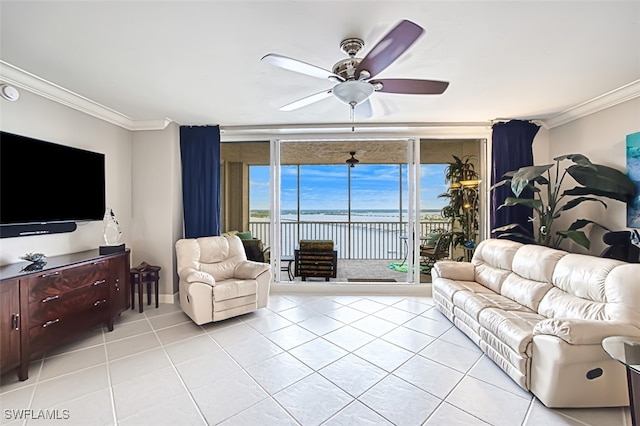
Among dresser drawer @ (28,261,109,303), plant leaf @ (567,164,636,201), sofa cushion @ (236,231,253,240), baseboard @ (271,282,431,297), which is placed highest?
plant leaf @ (567,164,636,201)

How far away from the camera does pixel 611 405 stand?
72.4 inches

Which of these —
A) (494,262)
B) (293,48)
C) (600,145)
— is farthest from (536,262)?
(293,48)

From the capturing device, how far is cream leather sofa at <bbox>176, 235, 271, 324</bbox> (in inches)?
121

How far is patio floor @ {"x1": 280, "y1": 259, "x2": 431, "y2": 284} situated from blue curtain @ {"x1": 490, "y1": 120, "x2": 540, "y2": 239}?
5.74 feet

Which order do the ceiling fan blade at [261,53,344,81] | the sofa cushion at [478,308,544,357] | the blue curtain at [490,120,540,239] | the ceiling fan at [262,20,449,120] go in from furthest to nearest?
the blue curtain at [490,120,540,239]
the sofa cushion at [478,308,544,357]
the ceiling fan blade at [261,53,344,81]
the ceiling fan at [262,20,449,120]

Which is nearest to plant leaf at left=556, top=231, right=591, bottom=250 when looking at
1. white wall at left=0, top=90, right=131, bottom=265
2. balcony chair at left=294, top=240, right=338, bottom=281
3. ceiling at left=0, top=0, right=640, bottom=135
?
ceiling at left=0, top=0, right=640, bottom=135

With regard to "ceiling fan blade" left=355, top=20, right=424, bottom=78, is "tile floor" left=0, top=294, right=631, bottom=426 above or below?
below

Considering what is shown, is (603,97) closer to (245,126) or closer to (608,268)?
(608,268)

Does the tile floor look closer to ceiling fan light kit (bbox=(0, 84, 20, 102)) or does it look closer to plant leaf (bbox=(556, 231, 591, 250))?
plant leaf (bbox=(556, 231, 591, 250))

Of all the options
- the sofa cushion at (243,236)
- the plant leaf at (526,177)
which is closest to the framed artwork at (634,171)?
the plant leaf at (526,177)

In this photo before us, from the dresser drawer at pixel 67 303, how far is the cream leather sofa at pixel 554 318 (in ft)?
12.2

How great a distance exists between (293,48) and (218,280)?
9.38 feet

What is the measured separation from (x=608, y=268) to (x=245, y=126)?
14.0 ft

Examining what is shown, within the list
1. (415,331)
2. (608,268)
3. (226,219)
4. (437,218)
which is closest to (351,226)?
(437,218)
